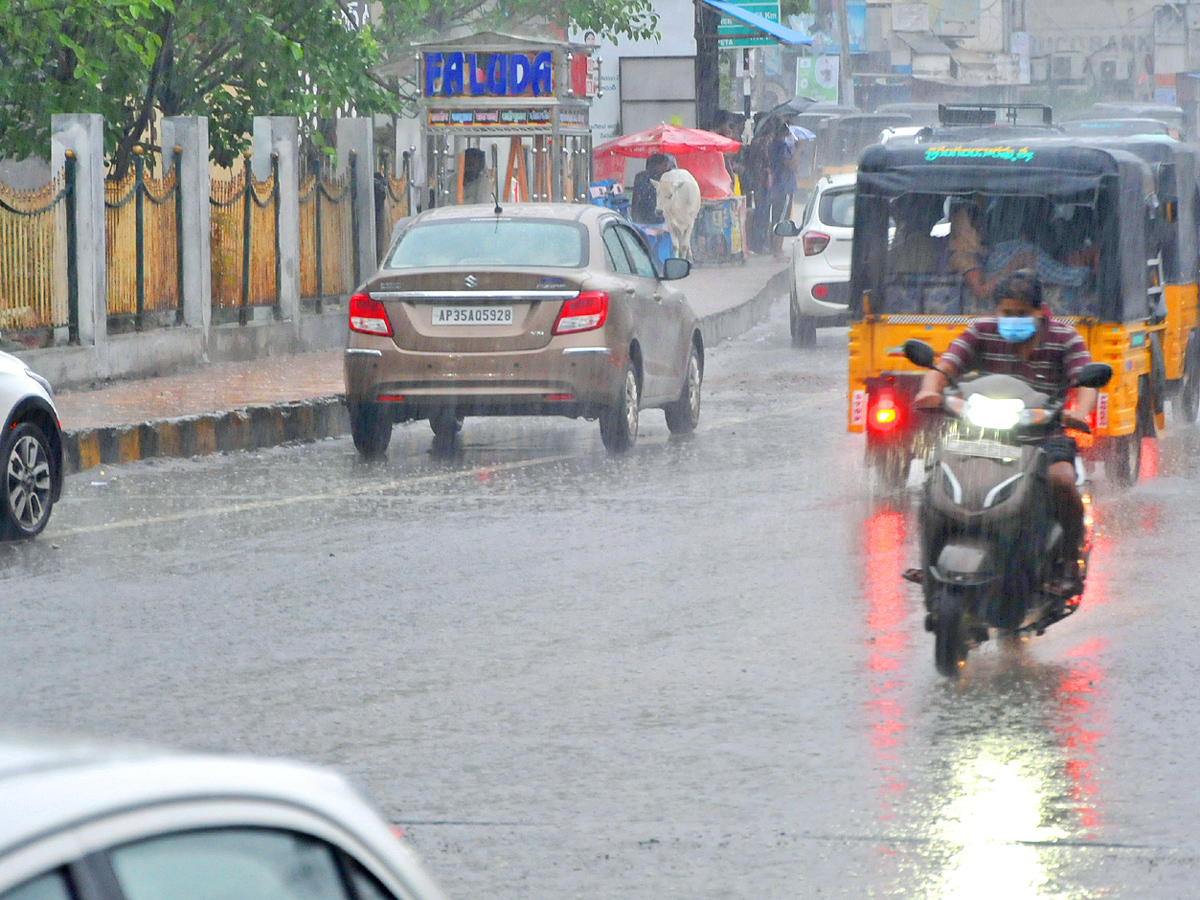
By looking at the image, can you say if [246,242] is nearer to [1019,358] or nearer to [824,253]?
[824,253]

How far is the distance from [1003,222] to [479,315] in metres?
3.28

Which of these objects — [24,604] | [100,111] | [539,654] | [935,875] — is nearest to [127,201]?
[100,111]

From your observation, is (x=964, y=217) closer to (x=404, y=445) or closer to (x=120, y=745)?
(x=404, y=445)

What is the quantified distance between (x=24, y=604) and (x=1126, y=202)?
21.4ft

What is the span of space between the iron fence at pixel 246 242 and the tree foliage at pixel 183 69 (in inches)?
36.4

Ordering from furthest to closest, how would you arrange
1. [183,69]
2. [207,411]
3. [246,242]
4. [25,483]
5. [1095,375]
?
1. [183,69]
2. [246,242]
3. [207,411]
4. [25,483]
5. [1095,375]

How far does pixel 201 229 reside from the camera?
1842 centimetres

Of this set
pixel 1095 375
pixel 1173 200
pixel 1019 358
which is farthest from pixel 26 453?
pixel 1173 200

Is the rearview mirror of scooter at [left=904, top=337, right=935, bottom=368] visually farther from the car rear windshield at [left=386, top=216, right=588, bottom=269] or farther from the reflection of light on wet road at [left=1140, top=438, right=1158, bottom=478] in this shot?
the car rear windshield at [left=386, top=216, right=588, bottom=269]

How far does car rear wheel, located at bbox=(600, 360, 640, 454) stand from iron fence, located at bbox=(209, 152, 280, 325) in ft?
20.9

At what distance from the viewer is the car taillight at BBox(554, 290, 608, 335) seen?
13266mm

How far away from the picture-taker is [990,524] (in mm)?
7266

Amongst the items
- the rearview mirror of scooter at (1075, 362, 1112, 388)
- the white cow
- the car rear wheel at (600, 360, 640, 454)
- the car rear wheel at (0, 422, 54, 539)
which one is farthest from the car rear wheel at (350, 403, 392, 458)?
the white cow

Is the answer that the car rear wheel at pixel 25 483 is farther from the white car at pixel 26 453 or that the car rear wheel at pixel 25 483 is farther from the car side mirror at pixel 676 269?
the car side mirror at pixel 676 269
